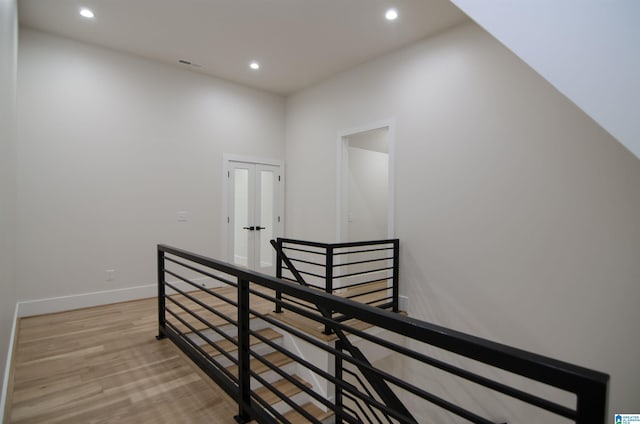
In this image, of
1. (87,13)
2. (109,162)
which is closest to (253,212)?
(109,162)

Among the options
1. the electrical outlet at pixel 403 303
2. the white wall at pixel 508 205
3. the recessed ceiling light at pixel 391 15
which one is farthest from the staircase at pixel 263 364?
the recessed ceiling light at pixel 391 15

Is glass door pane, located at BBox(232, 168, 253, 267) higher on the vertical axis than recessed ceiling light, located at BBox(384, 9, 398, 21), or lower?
lower

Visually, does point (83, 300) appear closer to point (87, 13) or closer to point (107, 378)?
point (107, 378)

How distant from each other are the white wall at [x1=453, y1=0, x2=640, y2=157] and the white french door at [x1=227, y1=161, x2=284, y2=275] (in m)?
3.98

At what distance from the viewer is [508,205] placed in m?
2.96

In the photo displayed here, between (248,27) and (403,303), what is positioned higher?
(248,27)

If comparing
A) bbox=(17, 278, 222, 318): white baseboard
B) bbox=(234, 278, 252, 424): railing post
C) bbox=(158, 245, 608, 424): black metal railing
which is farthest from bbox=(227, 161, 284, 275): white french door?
bbox=(234, 278, 252, 424): railing post

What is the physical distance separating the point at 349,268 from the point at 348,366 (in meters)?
1.45

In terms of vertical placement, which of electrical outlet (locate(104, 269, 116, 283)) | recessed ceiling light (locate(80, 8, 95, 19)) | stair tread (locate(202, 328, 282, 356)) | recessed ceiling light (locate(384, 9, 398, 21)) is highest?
recessed ceiling light (locate(384, 9, 398, 21))

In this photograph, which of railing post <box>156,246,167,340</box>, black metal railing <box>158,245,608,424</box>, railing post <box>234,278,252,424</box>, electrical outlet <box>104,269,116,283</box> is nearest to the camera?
black metal railing <box>158,245,608,424</box>

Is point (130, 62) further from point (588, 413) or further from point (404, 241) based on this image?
point (588, 413)

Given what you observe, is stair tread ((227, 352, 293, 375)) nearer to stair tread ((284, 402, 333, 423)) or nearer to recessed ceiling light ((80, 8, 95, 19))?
stair tread ((284, 402, 333, 423))

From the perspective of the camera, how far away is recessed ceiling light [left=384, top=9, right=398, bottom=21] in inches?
120

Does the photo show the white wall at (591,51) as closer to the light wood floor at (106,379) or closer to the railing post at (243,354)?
the railing post at (243,354)
